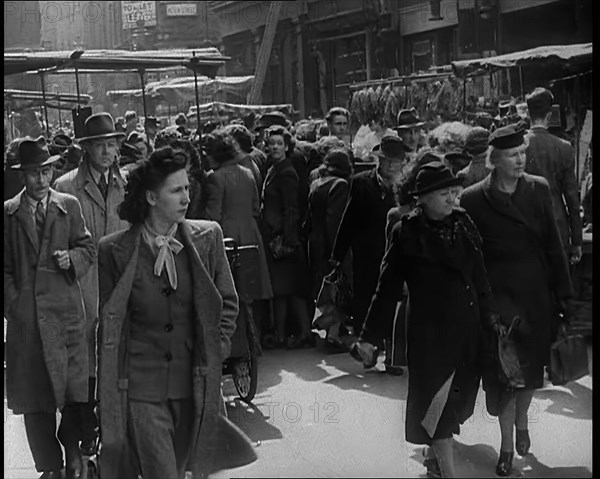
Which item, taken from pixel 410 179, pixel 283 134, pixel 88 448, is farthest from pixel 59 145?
pixel 410 179

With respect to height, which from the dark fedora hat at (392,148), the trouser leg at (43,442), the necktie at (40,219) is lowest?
the trouser leg at (43,442)

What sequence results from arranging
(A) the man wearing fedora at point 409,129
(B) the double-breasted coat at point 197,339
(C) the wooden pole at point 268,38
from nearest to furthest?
(B) the double-breasted coat at point 197,339, (A) the man wearing fedora at point 409,129, (C) the wooden pole at point 268,38

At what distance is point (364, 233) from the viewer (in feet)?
26.0

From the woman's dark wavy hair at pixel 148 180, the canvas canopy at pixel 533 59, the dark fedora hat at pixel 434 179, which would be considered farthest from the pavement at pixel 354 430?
the canvas canopy at pixel 533 59

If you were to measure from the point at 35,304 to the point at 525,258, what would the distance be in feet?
9.00

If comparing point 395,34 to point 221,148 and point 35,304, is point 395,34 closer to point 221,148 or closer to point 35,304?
point 221,148

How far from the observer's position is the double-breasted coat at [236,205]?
804 cm

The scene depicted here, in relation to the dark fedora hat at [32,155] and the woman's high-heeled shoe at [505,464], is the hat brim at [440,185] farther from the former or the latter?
the dark fedora hat at [32,155]

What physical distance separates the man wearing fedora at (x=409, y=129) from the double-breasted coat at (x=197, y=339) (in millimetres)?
4591

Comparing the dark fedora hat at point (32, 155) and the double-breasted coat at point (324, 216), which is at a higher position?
the dark fedora hat at point (32, 155)

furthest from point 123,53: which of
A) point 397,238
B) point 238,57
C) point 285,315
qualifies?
point 238,57

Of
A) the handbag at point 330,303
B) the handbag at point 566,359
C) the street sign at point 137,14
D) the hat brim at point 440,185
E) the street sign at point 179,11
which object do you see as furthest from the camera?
the street sign at point 179,11

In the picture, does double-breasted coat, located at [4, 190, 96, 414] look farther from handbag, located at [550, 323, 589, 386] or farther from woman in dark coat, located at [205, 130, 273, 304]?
handbag, located at [550, 323, 589, 386]

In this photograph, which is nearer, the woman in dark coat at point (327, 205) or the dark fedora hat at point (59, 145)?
the woman in dark coat at point (327, 205)
